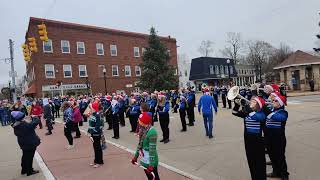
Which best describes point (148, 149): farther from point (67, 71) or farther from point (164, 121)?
point (67, 71)

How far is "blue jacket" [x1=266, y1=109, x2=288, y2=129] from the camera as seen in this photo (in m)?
6.51

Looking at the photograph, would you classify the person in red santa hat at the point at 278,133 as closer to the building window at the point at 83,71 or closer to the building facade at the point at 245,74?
the building window at the point at 83,71

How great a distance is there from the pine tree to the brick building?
198 inches

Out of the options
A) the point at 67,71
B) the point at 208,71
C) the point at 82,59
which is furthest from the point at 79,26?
the point at 208,71

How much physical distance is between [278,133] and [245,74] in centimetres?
7966

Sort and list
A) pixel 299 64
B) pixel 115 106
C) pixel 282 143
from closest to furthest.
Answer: pixel 282 143 → pixel 115 106 → pixel 299 64

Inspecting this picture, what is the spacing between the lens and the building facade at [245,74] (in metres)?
80.9

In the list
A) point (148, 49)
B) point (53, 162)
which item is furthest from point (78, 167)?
point (148, 49)

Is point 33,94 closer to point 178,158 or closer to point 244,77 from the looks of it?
point 178,158

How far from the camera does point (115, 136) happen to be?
43.6 feet

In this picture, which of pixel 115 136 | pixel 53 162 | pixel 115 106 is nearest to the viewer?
pixel 53 162

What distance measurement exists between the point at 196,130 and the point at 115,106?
367 cm

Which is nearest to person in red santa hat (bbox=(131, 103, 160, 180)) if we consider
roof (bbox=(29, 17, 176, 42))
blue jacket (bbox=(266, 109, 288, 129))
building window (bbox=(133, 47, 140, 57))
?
blue jacket (bbox=(266, 109, 288, 129))

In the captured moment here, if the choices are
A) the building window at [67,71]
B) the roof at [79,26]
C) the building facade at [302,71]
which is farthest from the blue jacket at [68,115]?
the building facade at [302,71]
